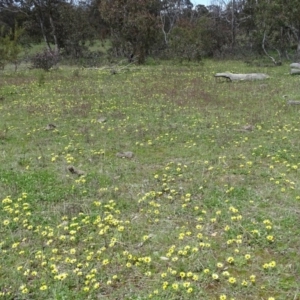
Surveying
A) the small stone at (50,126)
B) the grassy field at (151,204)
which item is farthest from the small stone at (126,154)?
the small stone at (50,126)

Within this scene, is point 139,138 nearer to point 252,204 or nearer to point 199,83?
point 252,204

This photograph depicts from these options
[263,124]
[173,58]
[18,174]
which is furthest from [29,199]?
[173,58]

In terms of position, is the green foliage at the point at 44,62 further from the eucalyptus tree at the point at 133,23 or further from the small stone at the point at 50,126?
the small stone at the point at 50,126

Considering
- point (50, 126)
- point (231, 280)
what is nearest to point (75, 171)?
point (50, 126)

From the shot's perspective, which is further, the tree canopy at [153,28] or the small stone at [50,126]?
the tree canopy at [153,28]

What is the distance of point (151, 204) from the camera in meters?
5.55

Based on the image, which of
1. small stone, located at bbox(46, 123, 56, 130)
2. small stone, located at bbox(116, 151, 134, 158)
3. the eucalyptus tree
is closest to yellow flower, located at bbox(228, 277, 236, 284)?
small stone, located at bbox(116, 151, 134, 158)

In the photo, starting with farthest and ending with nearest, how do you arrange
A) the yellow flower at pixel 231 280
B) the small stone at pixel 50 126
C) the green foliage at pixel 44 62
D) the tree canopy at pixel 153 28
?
the tree canopy at pixel 153 28 → the green foliage at pixel 44 62 → the small stone at pixel 50 126 → the yellow flower at pixel 231 280

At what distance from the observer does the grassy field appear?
3.99 meters

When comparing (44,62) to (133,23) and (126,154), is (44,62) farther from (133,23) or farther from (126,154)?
(126,154)

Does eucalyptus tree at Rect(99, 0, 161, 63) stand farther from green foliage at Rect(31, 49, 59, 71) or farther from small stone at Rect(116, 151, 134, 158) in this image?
small stone at Rect(116, 151, 134, 158)

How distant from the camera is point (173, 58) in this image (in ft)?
93.1

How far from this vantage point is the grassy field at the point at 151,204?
399 centimetres

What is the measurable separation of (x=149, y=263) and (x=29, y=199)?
2503mm
